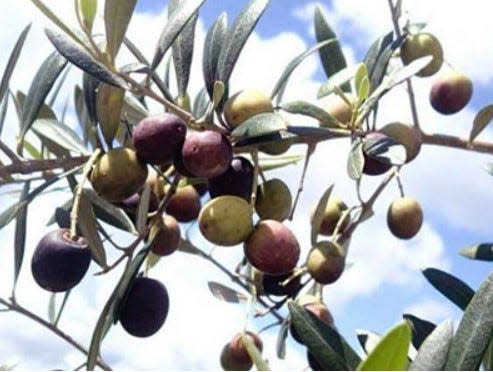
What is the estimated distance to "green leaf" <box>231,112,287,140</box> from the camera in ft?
4.19

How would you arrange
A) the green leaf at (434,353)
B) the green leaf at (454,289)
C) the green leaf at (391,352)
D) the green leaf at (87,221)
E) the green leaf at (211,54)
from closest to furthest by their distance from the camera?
1. the green leaf at (391,352)
2. the green leaf at (434,353)
3. the green leaf at (454,289)
4. the green leaf at (87,221)
5. the green leaf at (211,54)

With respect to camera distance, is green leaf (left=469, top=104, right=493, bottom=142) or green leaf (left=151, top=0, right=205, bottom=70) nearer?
Result: green leaf (left=151, top=0, right=205, bottom=70)

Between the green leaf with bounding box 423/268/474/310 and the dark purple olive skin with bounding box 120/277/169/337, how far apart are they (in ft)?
1.49

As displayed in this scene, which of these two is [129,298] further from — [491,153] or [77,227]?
[491,153]

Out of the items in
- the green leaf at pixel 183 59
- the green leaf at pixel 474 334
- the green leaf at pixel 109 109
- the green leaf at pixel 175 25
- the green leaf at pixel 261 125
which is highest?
the green leaf at pixel 175 25

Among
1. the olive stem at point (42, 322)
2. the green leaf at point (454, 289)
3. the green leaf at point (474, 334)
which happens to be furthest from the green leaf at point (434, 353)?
the olive stem at point (42, 322)

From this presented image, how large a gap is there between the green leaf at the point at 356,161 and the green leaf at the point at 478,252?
361mm

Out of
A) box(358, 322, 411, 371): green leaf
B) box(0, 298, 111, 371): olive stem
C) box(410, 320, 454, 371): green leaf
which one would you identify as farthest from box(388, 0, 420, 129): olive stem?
box(358, 322, 411, 371): green leaf

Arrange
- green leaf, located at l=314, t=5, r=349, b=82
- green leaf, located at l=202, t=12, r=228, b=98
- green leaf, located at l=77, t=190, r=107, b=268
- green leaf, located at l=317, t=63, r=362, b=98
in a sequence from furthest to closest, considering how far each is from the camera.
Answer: green leaf, located at l=314, t=5, r=349, b=82 → green leaf, located at l=317, t=63, r=362, b=98 → green leaf, located at l=202, t=12, r=228, b=98 → green leaf, located at l=77, t=190, r=107, b=268

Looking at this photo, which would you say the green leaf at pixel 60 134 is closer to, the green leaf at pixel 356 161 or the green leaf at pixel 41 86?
the green leaf at pixel 41 86

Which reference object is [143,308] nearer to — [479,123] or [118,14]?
[118,14]

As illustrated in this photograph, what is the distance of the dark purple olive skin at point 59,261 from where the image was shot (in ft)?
4.24

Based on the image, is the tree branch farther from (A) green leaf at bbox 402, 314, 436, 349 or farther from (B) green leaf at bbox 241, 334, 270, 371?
(B) green leaf at bbox 241, 334, 270, 371

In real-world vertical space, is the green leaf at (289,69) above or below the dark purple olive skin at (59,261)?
above
